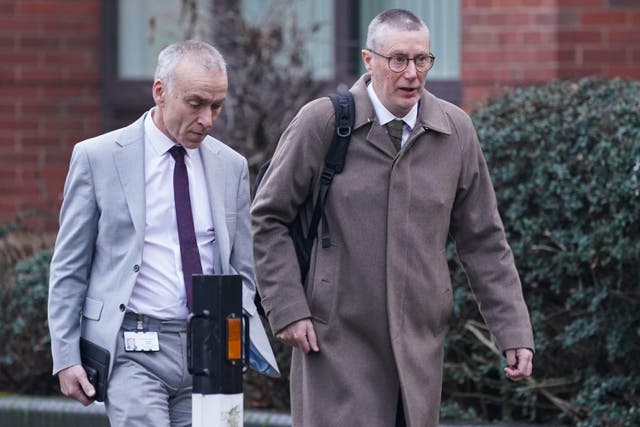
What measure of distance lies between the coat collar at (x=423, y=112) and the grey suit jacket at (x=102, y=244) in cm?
57

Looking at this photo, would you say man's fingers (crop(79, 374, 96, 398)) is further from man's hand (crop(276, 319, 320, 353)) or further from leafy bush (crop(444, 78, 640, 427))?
leafy bush (crop(444, 78, 640, 427))

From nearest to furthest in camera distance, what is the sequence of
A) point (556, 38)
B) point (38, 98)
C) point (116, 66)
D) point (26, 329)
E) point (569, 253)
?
1. point (569, 253)
2. point (26, 329)
3. point (556, 38)
4. point (38, 98)
5. point (116, 66)

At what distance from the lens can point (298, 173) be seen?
526 centimetres

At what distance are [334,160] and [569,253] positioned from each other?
2.38 m

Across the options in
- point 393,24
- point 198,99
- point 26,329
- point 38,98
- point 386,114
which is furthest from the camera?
point 38,98

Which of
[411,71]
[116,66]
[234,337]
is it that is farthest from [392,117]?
[116,66]

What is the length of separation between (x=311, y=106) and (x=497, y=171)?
2.50 metres

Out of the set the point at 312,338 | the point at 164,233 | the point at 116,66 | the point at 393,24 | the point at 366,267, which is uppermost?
the point at 393,24

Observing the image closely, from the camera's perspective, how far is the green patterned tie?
5320mm

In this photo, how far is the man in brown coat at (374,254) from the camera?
205 inches

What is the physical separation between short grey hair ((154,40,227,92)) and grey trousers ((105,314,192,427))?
32.4 inches

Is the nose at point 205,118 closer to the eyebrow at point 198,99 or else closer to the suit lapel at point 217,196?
the eyebrow at point 198,99

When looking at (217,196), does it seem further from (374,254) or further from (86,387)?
(86,387)

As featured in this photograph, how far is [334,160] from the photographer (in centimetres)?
526
